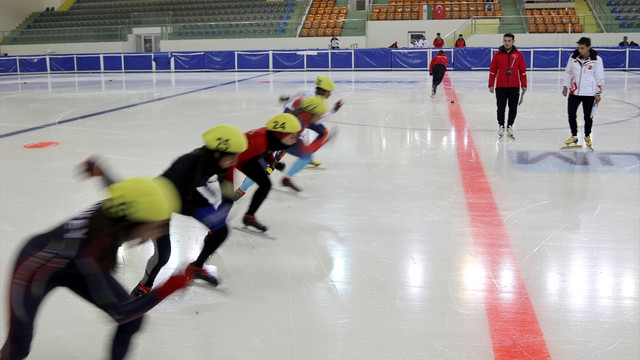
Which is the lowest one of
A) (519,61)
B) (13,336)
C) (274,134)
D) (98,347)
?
(98,347)

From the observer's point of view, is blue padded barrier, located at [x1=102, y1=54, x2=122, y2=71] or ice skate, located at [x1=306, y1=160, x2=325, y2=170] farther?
blue padded barrier, located at [x1=102, y1=54, x2=122, y2=71]

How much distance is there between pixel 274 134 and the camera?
3.80 meters

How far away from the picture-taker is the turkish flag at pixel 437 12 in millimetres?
29109

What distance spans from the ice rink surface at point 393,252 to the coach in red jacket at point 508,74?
19.7 inches

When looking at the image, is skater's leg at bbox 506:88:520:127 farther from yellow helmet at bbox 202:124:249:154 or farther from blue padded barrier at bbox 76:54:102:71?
blue padded barrier at bbox 76:54:102:71

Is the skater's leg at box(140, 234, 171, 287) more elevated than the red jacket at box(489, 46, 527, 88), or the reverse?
the red jacket at box(489, 46, 527, 88)

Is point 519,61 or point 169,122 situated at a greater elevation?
point 519,61

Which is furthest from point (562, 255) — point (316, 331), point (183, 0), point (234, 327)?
point (183, 0)

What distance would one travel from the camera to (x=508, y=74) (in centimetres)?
797

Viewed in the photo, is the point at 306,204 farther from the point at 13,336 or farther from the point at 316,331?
the point at 13,336

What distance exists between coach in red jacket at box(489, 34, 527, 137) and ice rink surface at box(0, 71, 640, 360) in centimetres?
50

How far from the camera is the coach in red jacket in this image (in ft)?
26.1

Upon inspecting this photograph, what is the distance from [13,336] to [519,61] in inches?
290

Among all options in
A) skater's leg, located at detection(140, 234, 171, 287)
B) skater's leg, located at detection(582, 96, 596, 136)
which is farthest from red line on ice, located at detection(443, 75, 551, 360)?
skater's leg, located at detection(582, 96, 596, 136)
